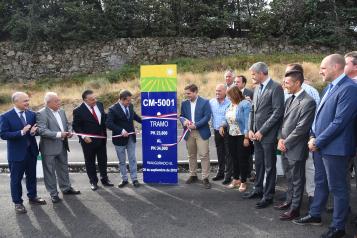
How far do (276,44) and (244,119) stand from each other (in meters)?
21.4

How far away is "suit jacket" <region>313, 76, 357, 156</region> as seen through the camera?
15.0 ft

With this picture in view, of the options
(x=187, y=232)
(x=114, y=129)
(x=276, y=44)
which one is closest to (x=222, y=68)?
(x=276, y=44)

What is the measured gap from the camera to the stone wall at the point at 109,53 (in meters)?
26.5

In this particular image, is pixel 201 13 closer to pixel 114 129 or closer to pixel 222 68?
pixel 222 68

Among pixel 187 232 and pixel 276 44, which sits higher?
pixel 276 44

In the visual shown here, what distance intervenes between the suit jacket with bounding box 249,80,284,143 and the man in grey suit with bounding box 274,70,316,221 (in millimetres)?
216

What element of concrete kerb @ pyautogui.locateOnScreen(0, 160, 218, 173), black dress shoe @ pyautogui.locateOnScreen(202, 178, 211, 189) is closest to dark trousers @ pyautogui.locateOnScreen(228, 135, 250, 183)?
black dress shoe @ pyautogui.locateOnScreen(202, 178, 211, 189)

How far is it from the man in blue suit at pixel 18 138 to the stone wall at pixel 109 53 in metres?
20.3

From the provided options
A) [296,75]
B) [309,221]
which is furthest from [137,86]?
[309,221]

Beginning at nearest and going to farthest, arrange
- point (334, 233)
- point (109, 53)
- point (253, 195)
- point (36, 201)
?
point (334, 233)
point (253, 195)
point (36, 201)
point (109, 53)

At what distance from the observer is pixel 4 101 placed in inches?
842

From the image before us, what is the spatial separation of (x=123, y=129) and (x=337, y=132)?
4.06 metres

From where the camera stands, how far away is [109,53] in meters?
26.5

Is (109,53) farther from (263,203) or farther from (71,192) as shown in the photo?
(263,203)
